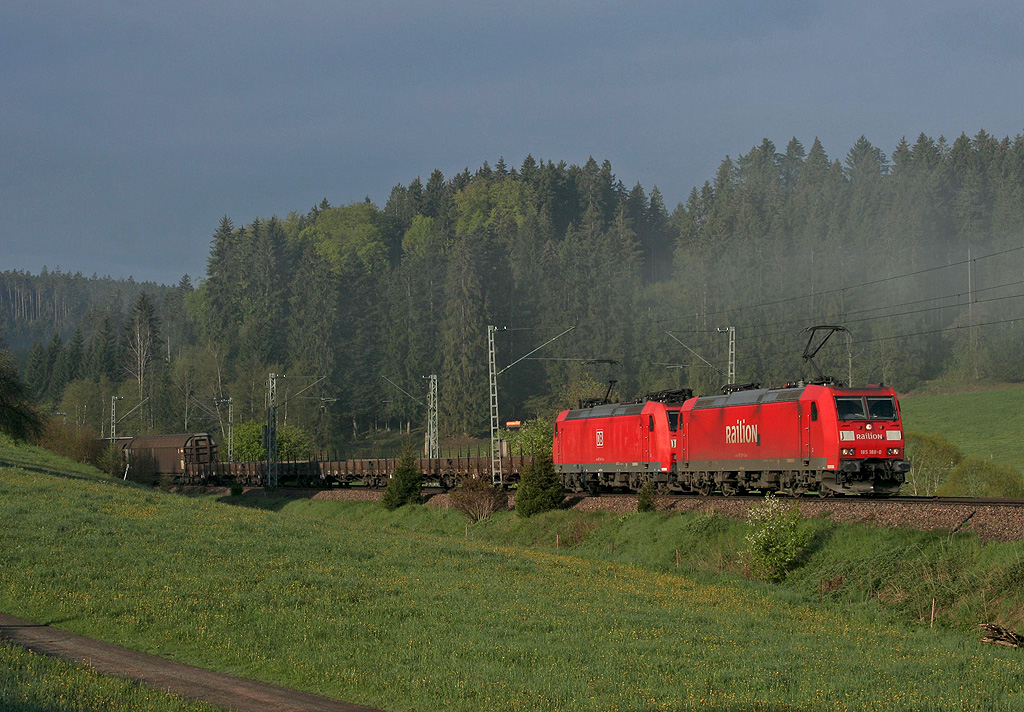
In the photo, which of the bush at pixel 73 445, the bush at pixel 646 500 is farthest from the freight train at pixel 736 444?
the bush at pixel 73 445

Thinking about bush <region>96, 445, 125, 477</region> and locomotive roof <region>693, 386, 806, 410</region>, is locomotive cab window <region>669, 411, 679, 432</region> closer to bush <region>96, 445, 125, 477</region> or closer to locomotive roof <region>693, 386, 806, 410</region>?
locomotive roof <region>693, 386, 806, 410</region>

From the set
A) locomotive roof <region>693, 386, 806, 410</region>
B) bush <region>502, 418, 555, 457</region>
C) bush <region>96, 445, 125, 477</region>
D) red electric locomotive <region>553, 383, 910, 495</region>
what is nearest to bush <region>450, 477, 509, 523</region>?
red electric locomotive <region>553, 383, 910, 495</region>

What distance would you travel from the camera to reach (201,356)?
13450cm

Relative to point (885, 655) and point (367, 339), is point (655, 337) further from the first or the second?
point (885, 655)

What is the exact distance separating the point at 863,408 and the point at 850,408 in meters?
0.47

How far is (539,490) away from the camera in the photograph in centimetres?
4897

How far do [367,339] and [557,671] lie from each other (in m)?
126

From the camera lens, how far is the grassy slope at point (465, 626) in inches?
671

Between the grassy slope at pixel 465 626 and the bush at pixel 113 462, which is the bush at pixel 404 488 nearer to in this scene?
the grassy slope at pixel 465 626

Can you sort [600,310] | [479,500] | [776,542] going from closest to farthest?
[776,542], [479,500], [600,310]

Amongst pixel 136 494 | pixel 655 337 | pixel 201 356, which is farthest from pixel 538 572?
pixel 201 356

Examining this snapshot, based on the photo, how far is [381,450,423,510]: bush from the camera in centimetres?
5950

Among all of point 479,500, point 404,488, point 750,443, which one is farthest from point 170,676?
point 404,488

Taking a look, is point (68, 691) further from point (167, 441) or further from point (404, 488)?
point (167, 441)
